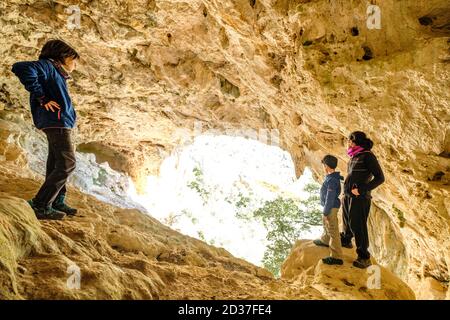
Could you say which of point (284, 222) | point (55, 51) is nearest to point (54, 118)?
point (55, 51)

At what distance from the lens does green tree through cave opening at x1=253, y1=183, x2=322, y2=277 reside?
12766 millimetres

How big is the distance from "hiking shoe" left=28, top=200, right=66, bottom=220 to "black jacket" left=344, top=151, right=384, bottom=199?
3689 millimetres

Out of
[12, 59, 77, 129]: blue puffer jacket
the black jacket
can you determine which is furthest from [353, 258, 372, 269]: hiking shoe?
[12, 59, 77, 129]: blue puffer jacket

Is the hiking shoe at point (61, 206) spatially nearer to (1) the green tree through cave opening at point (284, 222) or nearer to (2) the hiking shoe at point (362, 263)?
(2) the hiking shoe at point (362, 263)

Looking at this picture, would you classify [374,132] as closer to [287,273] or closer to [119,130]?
[287,273]

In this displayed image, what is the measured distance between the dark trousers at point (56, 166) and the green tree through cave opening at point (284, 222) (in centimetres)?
1014

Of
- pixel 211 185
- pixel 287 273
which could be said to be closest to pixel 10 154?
pixel 287 273

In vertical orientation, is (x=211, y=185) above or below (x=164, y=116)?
below

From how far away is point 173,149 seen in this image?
14984mm

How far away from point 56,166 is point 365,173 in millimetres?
3777

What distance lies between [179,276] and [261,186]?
14.2 metres

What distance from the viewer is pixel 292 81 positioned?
6.51 m

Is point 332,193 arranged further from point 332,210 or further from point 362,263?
point 362,263

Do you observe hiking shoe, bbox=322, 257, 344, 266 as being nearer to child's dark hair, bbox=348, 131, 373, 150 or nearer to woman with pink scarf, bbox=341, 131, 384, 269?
woman with pink scarf, bbox=341, 131, 384, 269
